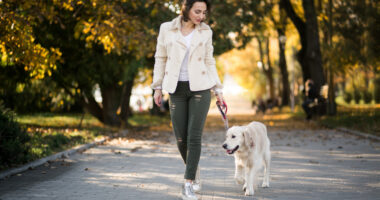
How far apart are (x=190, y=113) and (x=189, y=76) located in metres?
0.43

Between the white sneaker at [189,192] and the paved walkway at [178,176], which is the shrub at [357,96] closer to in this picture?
the paved walkway at [178,176]

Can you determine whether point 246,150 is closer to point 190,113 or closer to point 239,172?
point 239,172

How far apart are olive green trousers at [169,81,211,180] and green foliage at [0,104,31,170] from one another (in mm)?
3554

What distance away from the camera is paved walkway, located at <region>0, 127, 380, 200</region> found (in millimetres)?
6457

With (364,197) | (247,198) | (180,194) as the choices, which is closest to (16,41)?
(180,194)

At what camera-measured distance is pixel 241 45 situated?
84.5 feet

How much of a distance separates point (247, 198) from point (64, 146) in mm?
7269

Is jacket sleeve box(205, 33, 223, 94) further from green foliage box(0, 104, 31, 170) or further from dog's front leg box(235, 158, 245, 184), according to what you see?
green foliage box(0, 104, 31, 170)

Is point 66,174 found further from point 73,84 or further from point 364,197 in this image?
point 73,84

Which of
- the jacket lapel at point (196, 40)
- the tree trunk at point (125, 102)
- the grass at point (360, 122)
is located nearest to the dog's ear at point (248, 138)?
the jacket lapel at point (196, 40)

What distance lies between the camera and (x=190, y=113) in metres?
5.89

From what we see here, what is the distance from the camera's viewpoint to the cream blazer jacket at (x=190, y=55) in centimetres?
583

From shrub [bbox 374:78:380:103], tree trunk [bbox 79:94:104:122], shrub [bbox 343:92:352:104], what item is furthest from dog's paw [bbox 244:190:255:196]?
shrub [bbox 343:92:352:104]

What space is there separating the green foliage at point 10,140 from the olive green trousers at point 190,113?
3554mm
